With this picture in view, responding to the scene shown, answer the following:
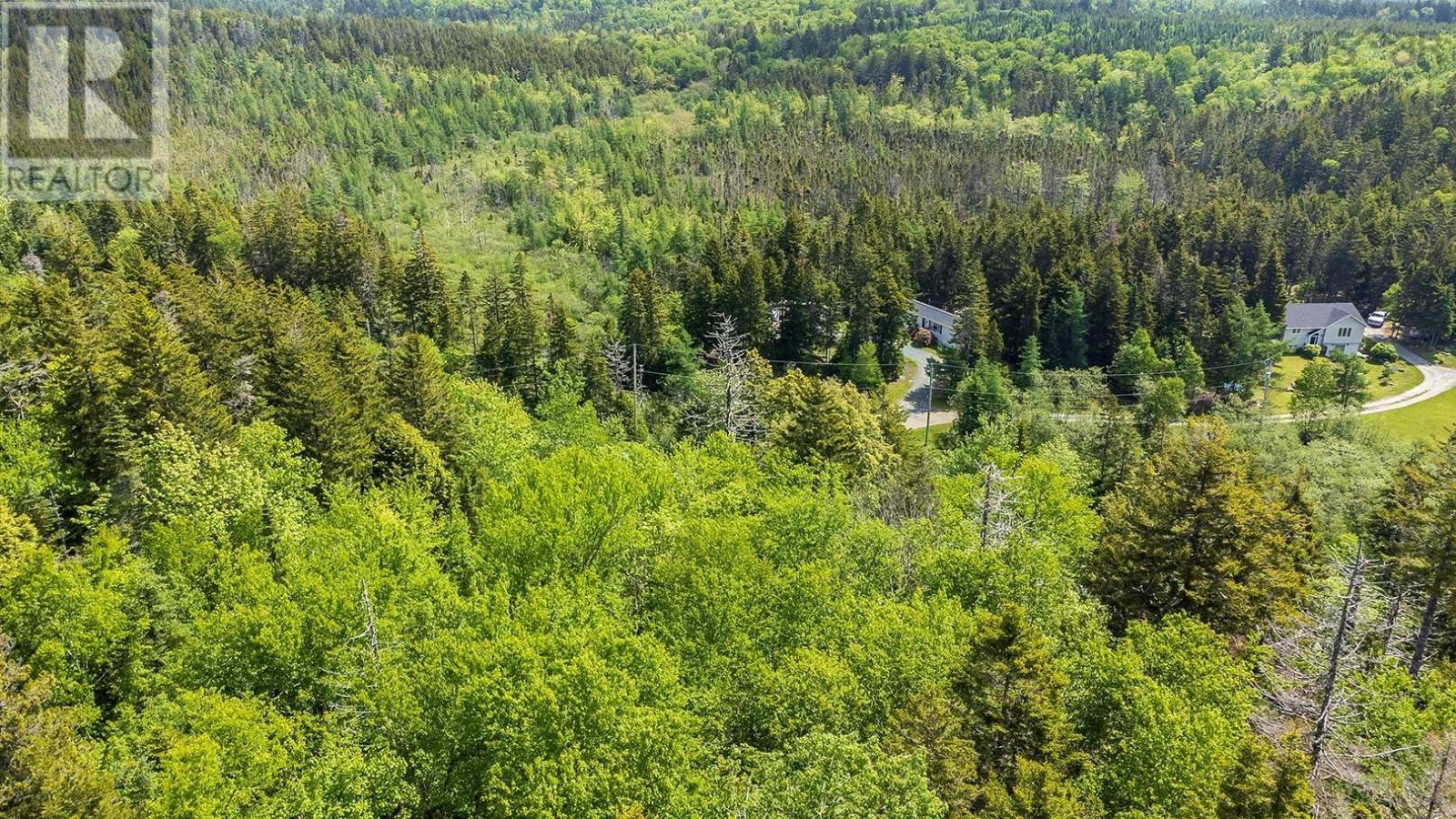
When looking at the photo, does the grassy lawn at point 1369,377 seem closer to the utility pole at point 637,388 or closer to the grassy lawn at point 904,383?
the grassy lawn at point 904,383

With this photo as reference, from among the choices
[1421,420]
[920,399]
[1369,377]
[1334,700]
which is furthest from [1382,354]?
[1334,700]

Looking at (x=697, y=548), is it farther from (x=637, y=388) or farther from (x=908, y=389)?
(x=908, y=389)

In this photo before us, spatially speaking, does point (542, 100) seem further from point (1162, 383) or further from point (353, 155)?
point (1162, 383)

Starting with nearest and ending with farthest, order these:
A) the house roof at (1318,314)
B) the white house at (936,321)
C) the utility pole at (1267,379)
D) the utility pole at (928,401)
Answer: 1. the utility pole at (928,401)
2. the utility pole at (1267,379)
3. the house roof at (1318,314)
4. the white house at (936,321)

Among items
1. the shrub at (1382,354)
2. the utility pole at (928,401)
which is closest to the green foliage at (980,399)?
the utility pole at (928,401)

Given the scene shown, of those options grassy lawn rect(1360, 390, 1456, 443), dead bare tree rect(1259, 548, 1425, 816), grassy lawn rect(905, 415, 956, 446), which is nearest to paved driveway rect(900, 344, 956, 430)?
grassy lawn rect(905, 415, 956, 446)

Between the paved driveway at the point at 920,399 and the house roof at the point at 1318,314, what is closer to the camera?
the paved driveway at the point at 920,399
